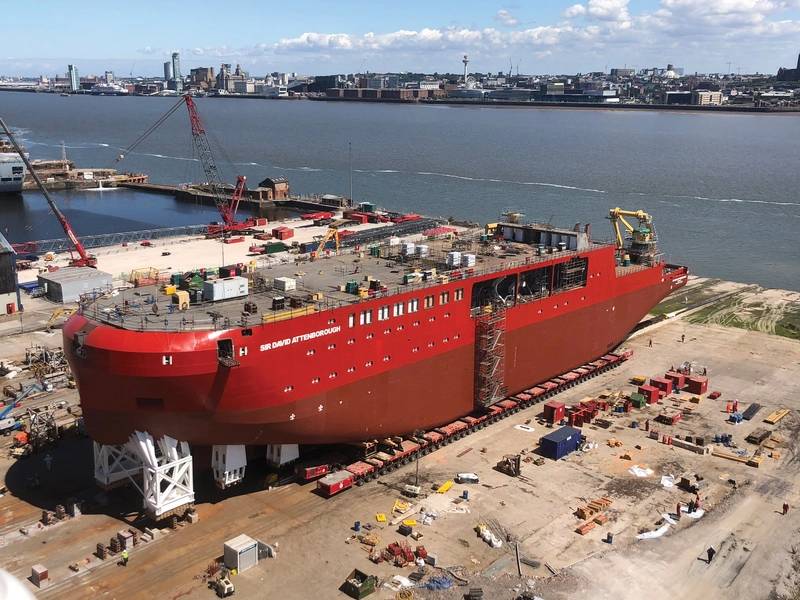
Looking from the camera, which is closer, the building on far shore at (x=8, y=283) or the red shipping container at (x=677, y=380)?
the red shipping container at (x=677, y=380)

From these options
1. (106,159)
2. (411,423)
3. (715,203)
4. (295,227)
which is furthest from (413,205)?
(106,159)

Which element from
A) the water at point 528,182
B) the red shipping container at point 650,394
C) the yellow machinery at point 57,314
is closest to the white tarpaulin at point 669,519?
the red shipping container at point 650,394

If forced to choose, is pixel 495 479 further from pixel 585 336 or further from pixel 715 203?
pixel 715 203

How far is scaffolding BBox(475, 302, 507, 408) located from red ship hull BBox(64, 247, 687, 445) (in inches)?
13.0

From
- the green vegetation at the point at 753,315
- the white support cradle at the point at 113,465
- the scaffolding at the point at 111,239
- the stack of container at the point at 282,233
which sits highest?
the stack of container at the point at 282,233

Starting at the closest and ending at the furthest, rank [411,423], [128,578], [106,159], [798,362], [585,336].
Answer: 1. [128,578]
2. [411,423]
3. [585,336]
4. [798,362]
5. [106,159]

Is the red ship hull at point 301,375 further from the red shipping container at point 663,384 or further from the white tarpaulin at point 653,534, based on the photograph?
the white tarpaulin at point 653,534

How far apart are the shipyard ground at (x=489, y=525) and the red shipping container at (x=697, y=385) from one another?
5114 millimetres

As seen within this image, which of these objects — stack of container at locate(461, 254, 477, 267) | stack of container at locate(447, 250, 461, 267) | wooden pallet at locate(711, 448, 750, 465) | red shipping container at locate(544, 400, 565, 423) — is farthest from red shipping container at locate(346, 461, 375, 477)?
wooden pallet at locate(711, 448, 750, 465)

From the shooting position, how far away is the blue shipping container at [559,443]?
28672mm

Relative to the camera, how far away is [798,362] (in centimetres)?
4162

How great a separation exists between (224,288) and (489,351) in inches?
462

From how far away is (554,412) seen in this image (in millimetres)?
31938

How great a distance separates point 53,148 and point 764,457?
543 feet
